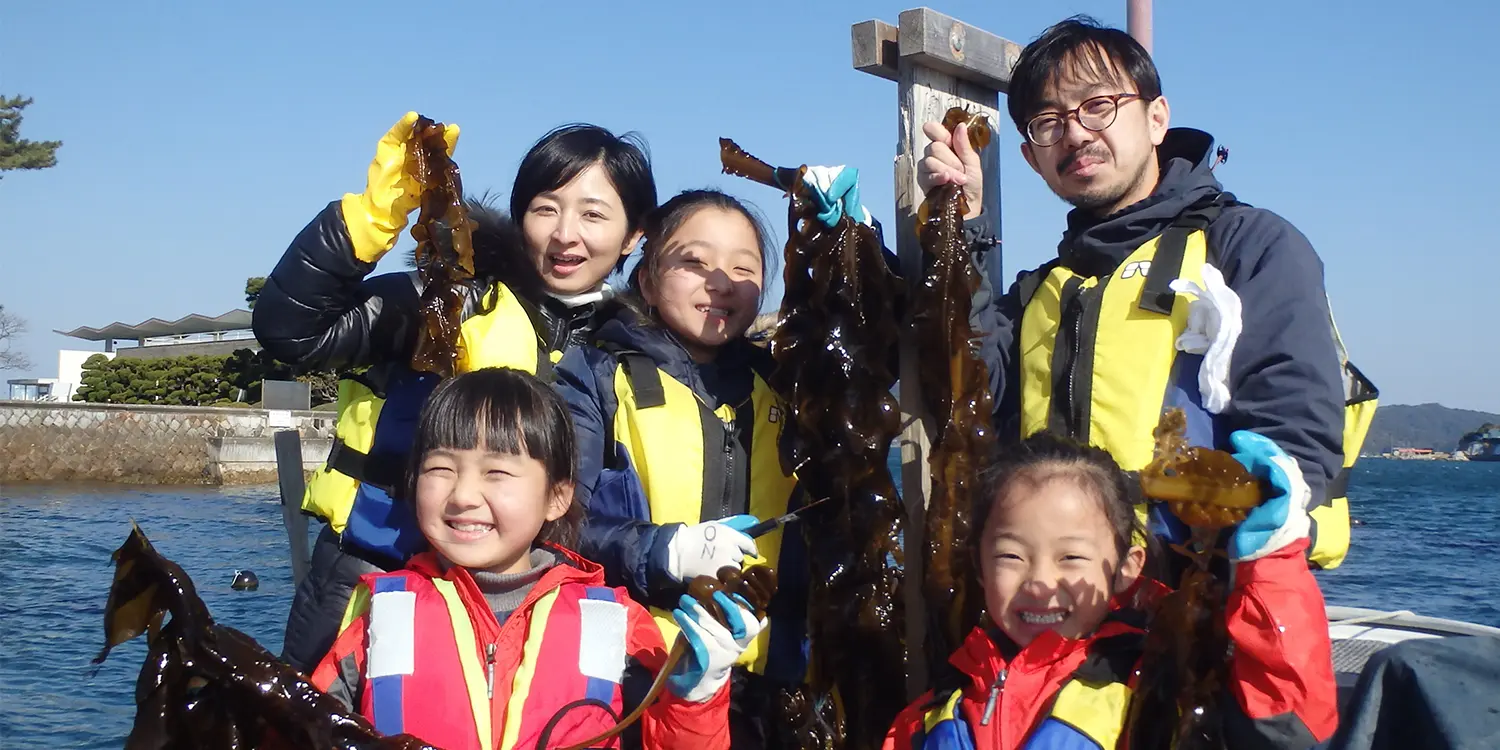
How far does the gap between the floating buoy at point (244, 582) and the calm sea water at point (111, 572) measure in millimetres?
119

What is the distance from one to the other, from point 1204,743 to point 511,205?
2.27 meters

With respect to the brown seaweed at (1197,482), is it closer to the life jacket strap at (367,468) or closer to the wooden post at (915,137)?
the wooden post at (915,137)

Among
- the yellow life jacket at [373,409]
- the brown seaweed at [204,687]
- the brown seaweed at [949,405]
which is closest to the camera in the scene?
the brown seaweed at [204,687]

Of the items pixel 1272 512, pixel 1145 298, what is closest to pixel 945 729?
pixel 1272 512

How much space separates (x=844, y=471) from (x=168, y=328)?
61221mm

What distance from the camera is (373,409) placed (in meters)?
2.91

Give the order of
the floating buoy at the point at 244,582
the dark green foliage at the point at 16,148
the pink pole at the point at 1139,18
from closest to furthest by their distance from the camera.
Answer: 1. the pink pole at the point at 1139,18
2. the floating buoy at the point at 244,582
3. the dark green foliage at the point at 16,148

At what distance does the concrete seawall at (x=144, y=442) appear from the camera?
29.4 meters

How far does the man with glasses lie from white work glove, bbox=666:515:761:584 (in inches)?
31.6

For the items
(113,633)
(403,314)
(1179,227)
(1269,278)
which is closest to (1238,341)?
(1269,278)

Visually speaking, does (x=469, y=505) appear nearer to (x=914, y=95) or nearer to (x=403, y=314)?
(x=403, y=314)

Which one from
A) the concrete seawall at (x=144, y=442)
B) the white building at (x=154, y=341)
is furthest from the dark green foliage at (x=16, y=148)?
the white building at (x=154, y=341)

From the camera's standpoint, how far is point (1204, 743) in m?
2.12

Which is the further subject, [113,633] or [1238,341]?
[1238,341]
